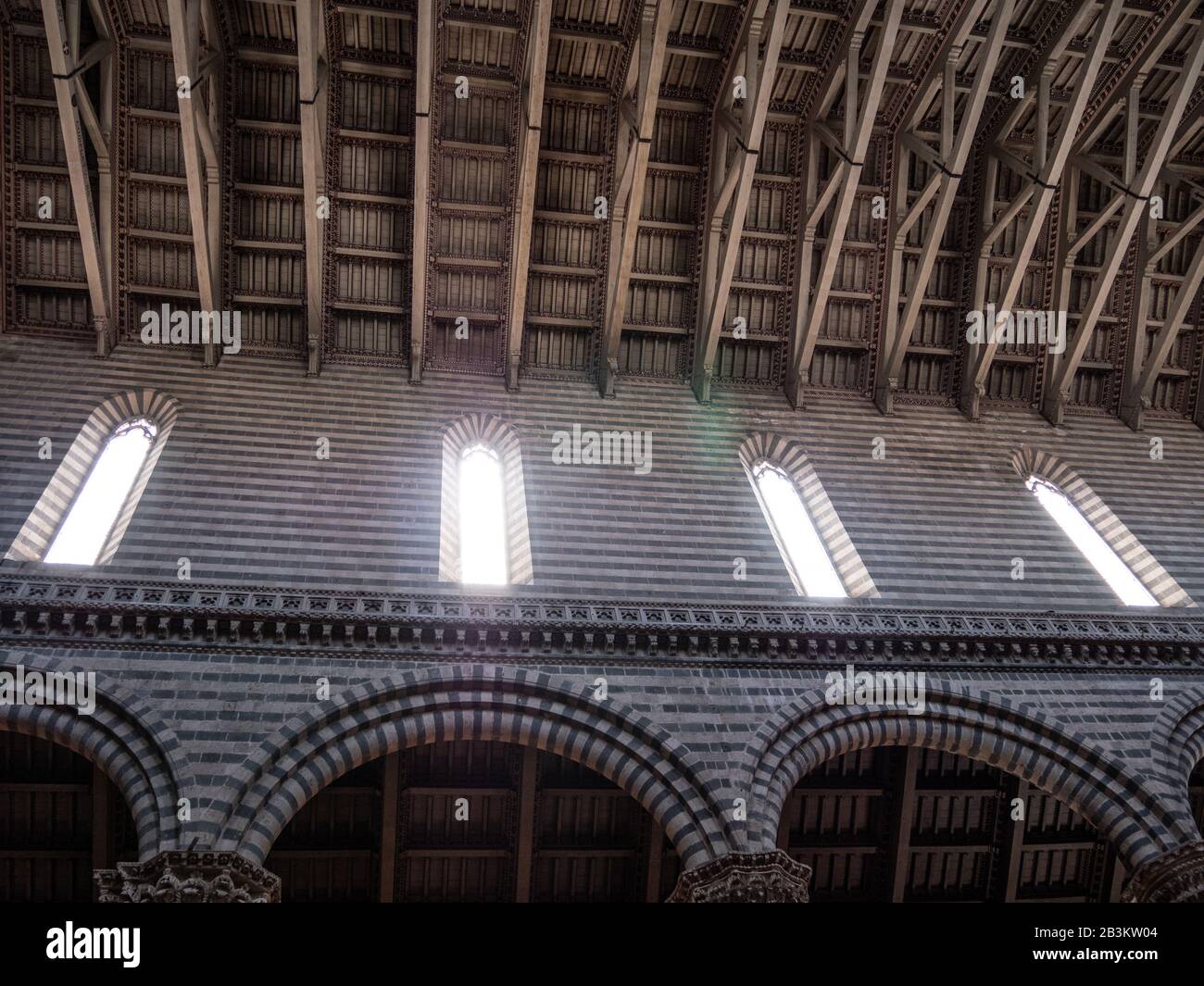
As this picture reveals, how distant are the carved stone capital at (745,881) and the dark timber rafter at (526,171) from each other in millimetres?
10651

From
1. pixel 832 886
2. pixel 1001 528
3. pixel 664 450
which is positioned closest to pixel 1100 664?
pixel 1001 528

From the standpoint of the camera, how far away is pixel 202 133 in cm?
1638

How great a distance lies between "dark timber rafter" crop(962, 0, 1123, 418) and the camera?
1720cm

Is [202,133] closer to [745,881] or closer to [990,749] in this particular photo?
[745,881]

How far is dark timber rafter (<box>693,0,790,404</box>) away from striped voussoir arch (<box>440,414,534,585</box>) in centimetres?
433

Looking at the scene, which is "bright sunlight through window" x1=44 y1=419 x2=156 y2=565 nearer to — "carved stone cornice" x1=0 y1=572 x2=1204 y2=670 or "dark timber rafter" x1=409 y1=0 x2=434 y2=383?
"carved stone cornice" x1=0 y1=572 x2=1204 y2=670

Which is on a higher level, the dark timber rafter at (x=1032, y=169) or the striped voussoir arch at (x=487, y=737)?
the dark timber rafter at (x=1032, y=169)

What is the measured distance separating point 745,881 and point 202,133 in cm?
1484

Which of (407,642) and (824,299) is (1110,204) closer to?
(824,299)

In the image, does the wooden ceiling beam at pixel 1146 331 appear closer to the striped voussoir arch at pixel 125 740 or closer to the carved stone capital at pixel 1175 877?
the carved stone capital at pixel 1175 877

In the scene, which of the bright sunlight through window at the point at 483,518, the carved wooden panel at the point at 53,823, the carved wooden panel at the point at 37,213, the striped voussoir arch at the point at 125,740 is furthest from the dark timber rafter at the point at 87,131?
the striped voussoir arch at the point at 125,740

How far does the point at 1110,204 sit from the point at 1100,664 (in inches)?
416

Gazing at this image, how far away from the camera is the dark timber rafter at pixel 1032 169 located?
677 inches

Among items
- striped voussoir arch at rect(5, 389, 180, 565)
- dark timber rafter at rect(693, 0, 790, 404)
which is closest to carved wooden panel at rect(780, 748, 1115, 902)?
dark timber rafter at rect(693, 0, 790, 404)
